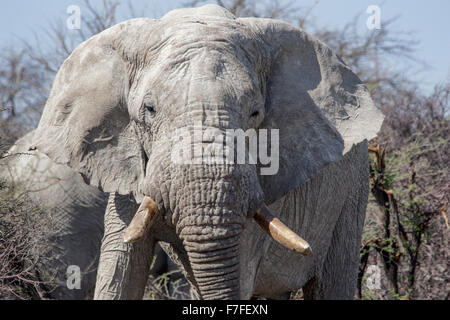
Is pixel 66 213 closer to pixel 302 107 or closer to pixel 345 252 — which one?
pixel 345 252

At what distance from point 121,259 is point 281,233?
1.04 meters

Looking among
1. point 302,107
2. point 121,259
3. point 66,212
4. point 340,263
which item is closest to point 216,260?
point 121,259

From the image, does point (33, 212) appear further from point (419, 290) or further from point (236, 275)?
point (419, 290)

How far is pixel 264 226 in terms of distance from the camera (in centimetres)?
307

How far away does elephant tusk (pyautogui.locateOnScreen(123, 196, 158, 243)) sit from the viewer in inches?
117

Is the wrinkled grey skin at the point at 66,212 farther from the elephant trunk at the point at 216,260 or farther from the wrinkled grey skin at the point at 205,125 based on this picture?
the elephant trunk at the point at 216,260

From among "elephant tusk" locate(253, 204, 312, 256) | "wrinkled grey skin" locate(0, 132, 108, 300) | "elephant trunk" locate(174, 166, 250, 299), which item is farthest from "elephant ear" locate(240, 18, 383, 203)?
"wrinkled grey skin" locate(0, 132, 108, 300)

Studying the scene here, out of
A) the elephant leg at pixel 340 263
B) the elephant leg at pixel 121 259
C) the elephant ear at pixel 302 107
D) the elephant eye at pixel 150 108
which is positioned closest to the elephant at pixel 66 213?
the elephant leg at pixel 340 263

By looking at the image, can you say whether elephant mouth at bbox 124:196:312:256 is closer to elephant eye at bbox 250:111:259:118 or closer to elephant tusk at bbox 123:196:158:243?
elephant tusk at bbox 123:196:158:243

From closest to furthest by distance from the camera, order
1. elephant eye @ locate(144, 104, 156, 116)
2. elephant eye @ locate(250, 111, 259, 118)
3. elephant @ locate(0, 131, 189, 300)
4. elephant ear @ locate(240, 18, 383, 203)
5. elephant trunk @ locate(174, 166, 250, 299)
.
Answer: elephant trunk @ locate(174, 166, 250, 299) < elephant eye @ locate(144, 104, 156, 116) < elephant eye @ locate(250, 111, 259, 118) < elephant ear @ locate(240, 18, 383, 203) < elephant @ locate(0, 131, 189, 300)

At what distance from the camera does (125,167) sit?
350cm

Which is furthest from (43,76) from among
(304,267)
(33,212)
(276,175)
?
(276,175)
